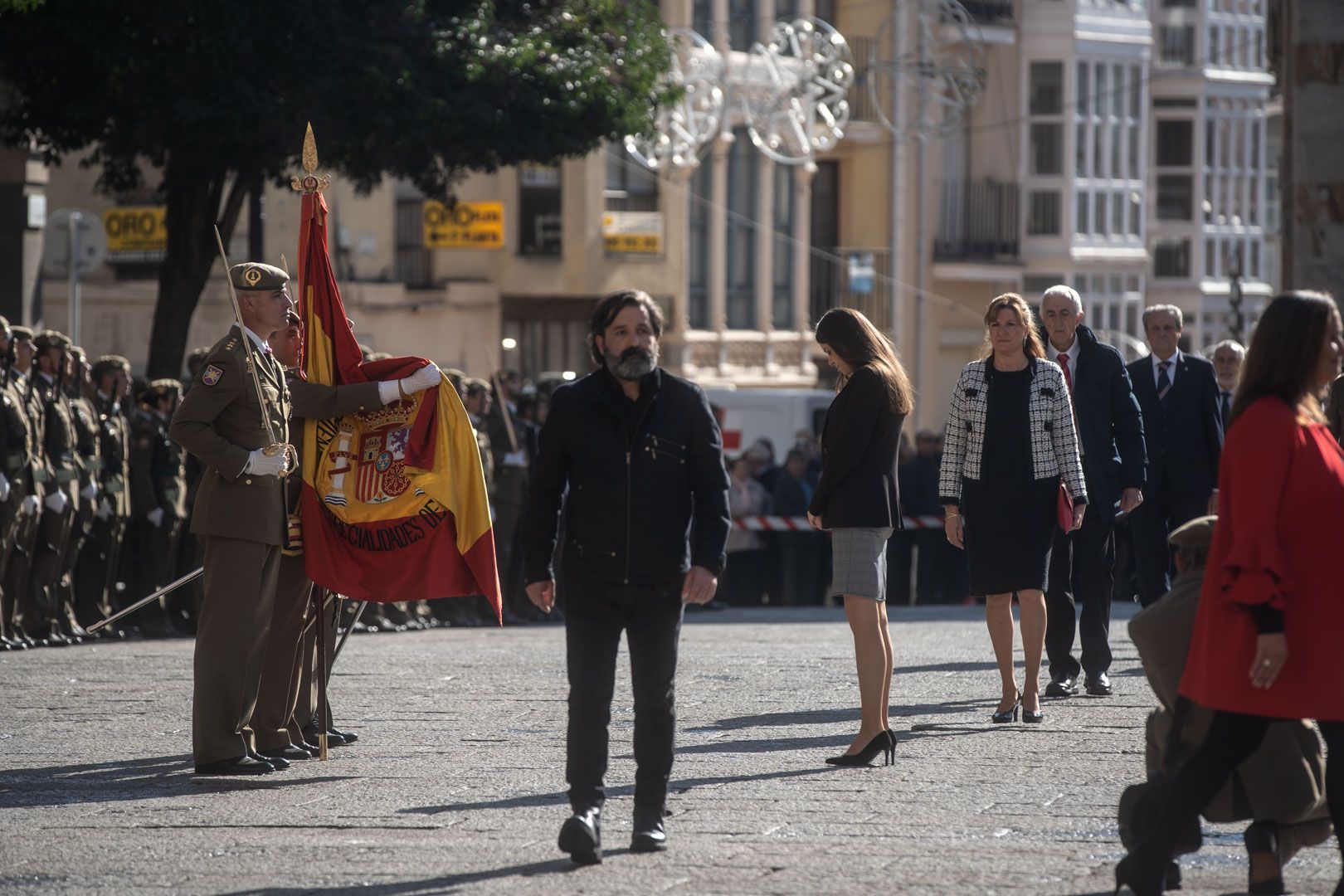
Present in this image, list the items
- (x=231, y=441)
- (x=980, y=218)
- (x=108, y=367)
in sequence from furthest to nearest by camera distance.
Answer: (x=980, y=218)
(x=108, y=367)
(x=231, y=441)

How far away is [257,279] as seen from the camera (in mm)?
9898

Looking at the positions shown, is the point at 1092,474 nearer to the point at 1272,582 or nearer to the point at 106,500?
the point at 1272,582

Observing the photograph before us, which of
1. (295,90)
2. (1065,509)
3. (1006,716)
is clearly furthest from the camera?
(295,90)

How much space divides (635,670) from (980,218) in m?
38.5

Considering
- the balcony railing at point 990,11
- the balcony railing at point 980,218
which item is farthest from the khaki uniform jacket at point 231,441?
the balcony railing at point 980,218

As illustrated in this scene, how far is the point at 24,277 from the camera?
24.0 meters

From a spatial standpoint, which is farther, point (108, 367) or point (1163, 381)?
point (108, 367)

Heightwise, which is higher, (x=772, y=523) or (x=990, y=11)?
(x=990, y=11)

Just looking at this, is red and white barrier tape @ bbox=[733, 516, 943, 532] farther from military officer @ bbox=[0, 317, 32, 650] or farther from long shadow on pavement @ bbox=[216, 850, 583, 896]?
long shadow on pavement @ bbox=[216, 850, 583, 896]

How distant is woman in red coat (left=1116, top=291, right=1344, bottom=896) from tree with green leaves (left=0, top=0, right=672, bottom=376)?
14605 mm

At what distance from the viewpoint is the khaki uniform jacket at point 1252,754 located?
6.82 m

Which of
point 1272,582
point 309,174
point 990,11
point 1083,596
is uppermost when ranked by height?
point 990,11

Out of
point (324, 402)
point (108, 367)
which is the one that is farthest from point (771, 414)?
point (324, 402)

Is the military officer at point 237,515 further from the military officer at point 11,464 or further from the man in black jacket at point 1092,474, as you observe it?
the military officer at point 11,464
